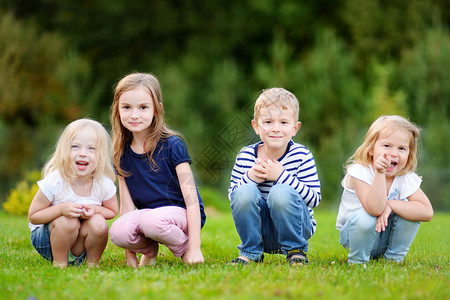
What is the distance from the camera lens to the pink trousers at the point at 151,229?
371cm

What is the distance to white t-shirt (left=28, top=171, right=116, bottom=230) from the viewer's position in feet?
12.5

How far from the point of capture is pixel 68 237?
3.72 metres

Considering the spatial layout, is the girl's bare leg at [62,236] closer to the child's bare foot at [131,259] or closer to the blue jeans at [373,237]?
the child's bare foot at [131,259]

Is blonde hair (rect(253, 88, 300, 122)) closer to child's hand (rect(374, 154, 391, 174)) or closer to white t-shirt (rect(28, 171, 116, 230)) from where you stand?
child's hand (rect(374, 154, 391, 174))

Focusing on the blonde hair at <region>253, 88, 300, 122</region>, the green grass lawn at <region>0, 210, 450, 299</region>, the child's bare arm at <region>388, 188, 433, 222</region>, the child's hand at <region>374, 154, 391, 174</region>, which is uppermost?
the blonde hair at <region>253, 88, 300, 122</region>

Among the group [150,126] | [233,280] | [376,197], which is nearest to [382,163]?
[376,197]

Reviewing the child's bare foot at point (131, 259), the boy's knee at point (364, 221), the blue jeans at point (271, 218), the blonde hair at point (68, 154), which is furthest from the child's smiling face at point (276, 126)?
Result: the child's bare foot at point (131, 259)

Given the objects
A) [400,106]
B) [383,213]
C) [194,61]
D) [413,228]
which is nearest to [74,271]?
[383,213]

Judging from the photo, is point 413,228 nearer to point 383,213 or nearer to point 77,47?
point 383,213

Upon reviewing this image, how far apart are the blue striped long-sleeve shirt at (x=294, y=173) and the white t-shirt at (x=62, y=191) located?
1.01m

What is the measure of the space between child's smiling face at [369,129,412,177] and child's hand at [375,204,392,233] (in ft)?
1.12

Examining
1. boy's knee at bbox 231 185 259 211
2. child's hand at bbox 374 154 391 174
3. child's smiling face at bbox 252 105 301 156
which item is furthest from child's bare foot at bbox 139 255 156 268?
child's hand at bbox 374 154 391 174

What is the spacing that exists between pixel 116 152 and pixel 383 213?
2162mm

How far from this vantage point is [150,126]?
165 inches
